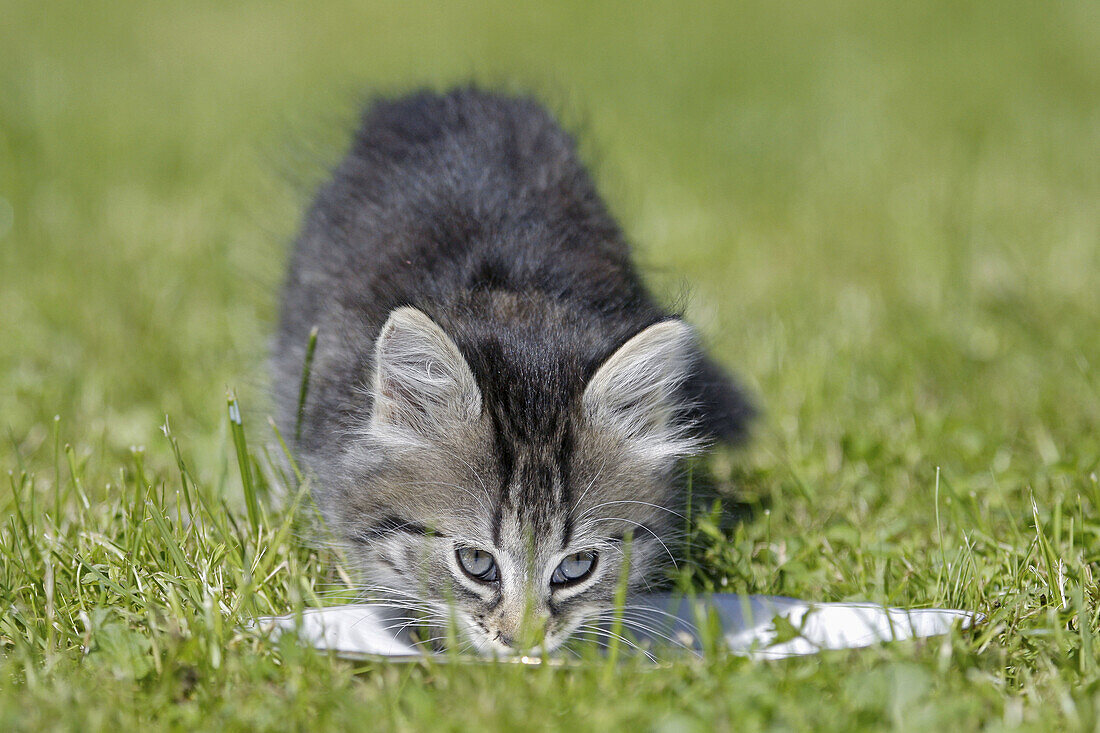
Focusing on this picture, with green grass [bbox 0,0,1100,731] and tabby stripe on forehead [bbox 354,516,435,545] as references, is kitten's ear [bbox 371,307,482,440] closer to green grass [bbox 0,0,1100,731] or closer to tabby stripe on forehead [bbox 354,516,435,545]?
tabby stripe on forehead [bbox 354,516,435,545]

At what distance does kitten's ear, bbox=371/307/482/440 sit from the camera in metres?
2.83

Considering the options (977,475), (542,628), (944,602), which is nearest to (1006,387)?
(977,475)

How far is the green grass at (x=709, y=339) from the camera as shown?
2.54 m

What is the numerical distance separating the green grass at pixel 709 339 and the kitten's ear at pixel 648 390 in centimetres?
32

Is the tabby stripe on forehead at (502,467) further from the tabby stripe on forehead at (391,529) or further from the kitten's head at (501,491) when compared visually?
the tabby stripe on forehead at (391,529)

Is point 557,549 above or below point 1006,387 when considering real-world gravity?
below

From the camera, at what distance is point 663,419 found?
10.5 ft

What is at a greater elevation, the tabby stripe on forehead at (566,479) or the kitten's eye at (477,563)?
the tabby stripe on forehead at (566,479)

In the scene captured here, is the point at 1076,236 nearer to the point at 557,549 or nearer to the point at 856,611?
the point at 856,611

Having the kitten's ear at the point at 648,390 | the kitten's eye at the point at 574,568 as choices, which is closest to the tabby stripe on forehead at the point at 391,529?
the kitten's eye at the point at 574,568

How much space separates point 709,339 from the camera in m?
4.78

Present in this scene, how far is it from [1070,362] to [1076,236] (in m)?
1.82

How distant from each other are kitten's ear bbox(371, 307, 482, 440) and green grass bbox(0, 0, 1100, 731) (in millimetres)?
501

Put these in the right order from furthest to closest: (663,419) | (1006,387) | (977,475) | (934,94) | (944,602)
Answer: (934,94) < (1006,387) < (977,475) < (663,419) < (944,602)
